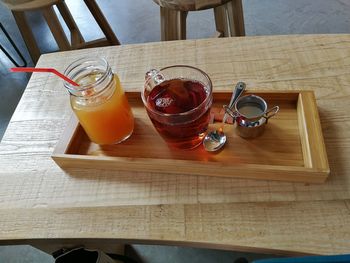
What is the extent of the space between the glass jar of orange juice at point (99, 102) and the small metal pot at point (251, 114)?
226 mm

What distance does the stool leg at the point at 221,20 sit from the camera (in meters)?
1.35

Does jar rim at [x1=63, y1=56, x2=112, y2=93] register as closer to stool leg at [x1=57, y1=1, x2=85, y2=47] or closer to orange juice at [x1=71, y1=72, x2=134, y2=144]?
orange juice at [x1=71, y1=72, x2=134, y2=144]

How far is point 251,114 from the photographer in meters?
0.70

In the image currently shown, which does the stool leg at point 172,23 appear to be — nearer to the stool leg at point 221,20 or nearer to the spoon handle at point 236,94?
the stool leg at point 221,20

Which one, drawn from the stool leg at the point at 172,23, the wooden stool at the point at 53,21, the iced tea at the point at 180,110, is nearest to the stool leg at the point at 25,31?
the wooden stool at the point at 53,21

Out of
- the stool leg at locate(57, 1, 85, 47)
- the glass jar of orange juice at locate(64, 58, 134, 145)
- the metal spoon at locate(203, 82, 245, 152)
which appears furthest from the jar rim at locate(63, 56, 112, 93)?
the stool leg at locate(57, 1, 85, 47)

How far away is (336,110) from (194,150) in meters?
0.33

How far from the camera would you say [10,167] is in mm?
759

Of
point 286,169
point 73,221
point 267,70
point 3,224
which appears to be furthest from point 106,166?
point 267,70

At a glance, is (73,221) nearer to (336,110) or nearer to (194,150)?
(194,150)

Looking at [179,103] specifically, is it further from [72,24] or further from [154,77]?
[72,24]

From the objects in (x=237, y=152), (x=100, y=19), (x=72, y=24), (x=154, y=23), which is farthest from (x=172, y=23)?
(x=154, y=23)

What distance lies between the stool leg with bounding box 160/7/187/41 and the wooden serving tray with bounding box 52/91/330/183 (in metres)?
0.63

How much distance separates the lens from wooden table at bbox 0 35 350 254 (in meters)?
0.59
